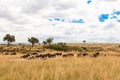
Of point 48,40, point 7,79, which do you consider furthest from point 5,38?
point 7,79

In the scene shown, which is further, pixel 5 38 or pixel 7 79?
pixel 5 38

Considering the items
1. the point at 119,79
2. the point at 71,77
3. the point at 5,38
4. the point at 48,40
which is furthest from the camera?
the point at 48,40

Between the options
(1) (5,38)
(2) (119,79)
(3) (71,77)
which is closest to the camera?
(2) (119,79)

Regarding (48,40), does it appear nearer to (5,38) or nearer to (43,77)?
(5,38)

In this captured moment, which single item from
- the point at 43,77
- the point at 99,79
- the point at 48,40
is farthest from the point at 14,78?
the point at 48,40

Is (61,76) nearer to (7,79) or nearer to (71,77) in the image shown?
(71,77)

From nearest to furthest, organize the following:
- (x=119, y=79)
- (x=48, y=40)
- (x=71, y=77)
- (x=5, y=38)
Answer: (x=119, y=79) → (x=71, y=77) → (x=5, y=38) → (x=48, y=40)

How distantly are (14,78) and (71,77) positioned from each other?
65.6 inches

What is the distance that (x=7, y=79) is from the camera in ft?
21.4

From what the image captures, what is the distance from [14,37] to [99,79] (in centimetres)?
13603

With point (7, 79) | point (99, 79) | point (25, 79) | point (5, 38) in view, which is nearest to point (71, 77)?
point (99, 79)

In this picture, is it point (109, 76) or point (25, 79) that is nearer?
point (25, 79)

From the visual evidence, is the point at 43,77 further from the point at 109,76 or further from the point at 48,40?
the point at 48,40

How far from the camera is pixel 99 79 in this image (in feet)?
20.5
